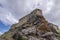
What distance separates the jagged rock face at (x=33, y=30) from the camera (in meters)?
118

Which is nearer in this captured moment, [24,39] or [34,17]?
[24,39]

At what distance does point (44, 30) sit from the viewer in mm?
128750

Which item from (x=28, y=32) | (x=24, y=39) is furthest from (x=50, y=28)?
(x=24, y=39)

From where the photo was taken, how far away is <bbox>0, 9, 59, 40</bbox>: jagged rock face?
11751 cm

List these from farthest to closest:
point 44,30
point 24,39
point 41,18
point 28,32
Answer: point 41,18
point 44,30
point 28,32
point 24,39

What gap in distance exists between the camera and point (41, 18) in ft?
449

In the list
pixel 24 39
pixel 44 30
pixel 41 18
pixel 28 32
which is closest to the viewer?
pixel 24 39

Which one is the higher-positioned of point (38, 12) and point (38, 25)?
point (38, 12)

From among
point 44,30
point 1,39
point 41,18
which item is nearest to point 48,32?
point 44,30

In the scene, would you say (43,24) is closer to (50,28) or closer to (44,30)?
(44,30)

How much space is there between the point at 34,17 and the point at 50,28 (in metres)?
15.7

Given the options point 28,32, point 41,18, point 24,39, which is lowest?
point 24,39

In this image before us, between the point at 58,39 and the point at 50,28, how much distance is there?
58.8 ft

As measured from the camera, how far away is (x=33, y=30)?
402 ft
